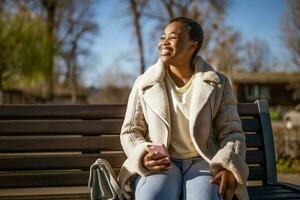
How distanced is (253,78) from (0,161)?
41.7 metres

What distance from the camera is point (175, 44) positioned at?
2.86m

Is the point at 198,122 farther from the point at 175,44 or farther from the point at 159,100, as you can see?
the point at 175,44

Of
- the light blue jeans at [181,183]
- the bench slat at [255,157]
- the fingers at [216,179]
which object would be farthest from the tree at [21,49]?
the fingers at [216,179]

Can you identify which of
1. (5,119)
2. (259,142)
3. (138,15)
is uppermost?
(138,15)

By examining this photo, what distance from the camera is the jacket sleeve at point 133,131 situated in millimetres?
2729

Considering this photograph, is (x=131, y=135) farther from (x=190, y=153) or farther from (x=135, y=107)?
(x=190, y=153)

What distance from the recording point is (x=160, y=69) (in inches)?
115

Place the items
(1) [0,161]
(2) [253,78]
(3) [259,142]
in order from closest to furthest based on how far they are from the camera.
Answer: (1) [0,161], (3) [259,142], (2) [253,78]

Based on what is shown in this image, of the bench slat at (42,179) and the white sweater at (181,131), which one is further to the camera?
the bench slat at (42,179)

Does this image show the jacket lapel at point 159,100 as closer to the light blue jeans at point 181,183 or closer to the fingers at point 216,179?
the light blue jeans at point 181,183

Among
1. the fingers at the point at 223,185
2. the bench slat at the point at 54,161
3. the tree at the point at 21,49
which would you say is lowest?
the fingers at the point at 223,185

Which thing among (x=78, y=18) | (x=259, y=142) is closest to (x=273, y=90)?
(x=78, y=18)

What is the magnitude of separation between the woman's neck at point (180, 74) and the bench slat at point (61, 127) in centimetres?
56

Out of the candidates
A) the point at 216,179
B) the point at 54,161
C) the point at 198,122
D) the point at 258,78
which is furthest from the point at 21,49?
the point at 258,78
